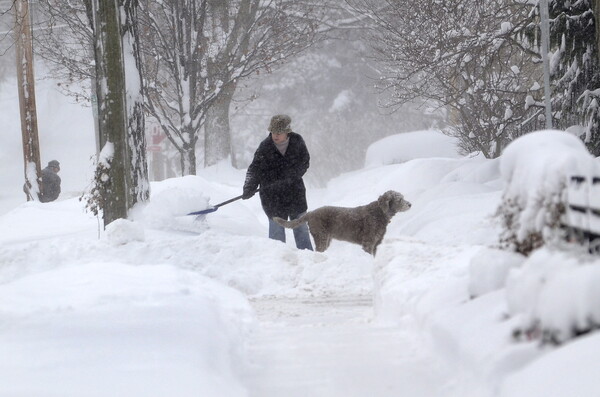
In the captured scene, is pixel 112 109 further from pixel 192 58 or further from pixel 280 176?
pixel 192 58

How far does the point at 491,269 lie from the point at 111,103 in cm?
828

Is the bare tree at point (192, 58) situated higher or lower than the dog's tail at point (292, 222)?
higher

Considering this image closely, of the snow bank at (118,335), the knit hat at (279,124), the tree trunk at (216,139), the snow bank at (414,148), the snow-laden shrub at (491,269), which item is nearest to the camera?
the snow bank at (118,335)

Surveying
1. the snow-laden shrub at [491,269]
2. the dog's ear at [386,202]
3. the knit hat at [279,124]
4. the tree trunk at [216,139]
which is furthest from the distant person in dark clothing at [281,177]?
the tree trunk at [216,139]

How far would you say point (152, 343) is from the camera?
4.66m

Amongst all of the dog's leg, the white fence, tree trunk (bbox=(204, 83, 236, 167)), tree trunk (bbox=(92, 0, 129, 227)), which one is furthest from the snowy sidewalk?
tree trunk (bbox=(204, 83, 236, 167))

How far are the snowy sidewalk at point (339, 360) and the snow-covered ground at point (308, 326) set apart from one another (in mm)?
11

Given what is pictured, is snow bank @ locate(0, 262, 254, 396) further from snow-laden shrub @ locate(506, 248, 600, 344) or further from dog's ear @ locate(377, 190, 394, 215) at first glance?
dog's ear @ locate(377, 190, 394, 215)

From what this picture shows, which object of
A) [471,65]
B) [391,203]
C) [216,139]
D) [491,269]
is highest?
[471,65]

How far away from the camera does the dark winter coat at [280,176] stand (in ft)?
36.2

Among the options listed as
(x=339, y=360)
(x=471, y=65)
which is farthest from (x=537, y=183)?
(x=471, y=65)

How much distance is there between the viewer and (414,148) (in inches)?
1070

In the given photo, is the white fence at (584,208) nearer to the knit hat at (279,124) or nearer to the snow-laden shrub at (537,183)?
the snow-laden shrub at (537,183)

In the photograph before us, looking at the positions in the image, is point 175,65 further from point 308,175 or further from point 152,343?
point 308,175
